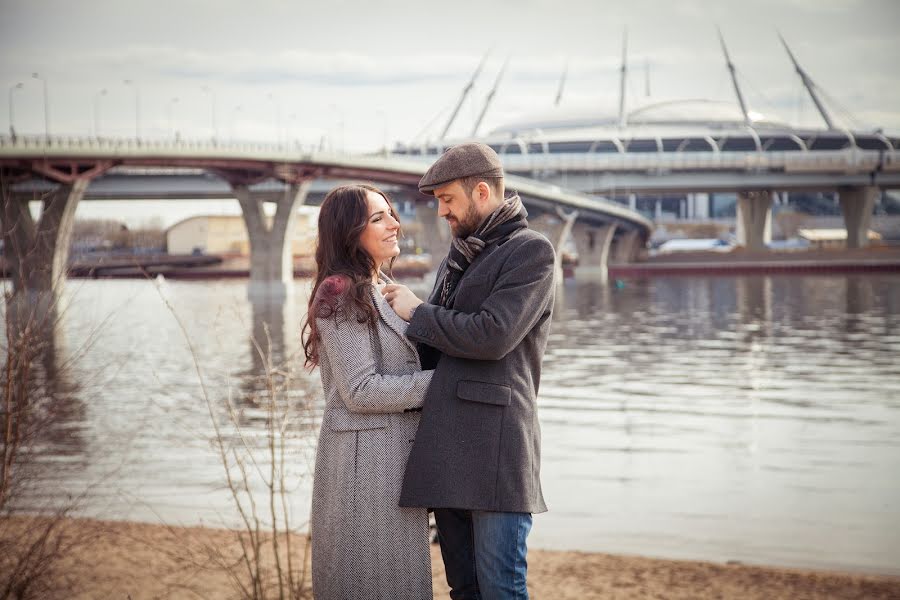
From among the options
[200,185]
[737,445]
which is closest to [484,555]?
[737,445]

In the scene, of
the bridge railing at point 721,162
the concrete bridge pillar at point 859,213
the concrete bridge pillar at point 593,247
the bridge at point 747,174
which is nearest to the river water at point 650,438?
the concrete bridge pillar at point 593,247

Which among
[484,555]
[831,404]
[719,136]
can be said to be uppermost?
[719,136]

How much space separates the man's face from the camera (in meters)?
4.98

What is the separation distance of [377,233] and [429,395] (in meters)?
0.78

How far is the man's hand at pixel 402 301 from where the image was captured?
16.3 feet

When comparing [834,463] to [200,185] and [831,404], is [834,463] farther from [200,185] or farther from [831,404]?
[200,185]

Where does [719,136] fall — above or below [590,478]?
above

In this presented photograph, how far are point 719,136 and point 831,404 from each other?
385 feet

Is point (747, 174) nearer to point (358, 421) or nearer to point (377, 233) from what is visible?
point (377, 233)

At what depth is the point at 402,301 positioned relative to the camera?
499 centimetres

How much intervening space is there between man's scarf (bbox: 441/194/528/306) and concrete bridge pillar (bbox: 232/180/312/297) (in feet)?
236

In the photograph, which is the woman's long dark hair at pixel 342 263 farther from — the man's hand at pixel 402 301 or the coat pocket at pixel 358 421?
the coat pocket at pixel 358 421

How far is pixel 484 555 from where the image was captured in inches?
192

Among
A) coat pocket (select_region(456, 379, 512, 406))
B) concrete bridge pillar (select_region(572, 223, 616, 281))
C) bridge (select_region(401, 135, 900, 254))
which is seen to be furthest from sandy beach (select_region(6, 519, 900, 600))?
bridge (select_region(401, 135, 900, 254))
